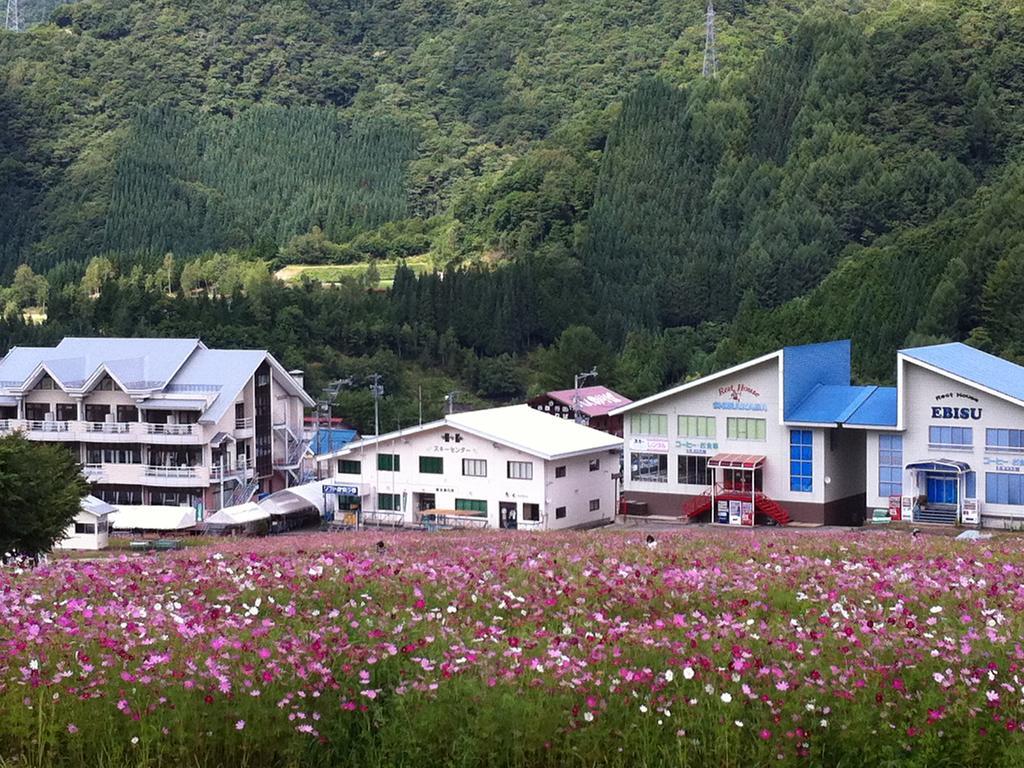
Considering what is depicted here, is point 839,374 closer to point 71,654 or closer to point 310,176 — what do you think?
point 71,654

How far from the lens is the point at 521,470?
155 ft

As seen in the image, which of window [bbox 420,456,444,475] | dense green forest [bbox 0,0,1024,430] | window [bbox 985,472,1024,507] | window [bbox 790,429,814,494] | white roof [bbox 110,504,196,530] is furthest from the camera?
dense green forest [bbox 0,0,1024,430]

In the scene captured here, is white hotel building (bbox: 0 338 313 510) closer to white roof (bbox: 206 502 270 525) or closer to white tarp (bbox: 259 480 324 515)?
white tarp (bbox: 259 480 324 515)

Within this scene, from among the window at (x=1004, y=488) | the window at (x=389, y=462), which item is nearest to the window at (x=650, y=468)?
the window at (x=389, y=462)

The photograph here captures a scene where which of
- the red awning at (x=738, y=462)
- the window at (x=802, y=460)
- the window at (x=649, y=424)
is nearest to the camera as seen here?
the window at (x=802, y=460)

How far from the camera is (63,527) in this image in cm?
2991

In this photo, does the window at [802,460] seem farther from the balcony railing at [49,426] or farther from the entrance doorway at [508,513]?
the balcony railing at [49,426]

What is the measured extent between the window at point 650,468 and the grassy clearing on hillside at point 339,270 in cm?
8455

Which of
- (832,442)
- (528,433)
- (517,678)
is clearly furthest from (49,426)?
(517,678)

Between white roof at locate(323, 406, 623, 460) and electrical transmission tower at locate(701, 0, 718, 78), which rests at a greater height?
electrical transmission tower at locate(701, 0, 718, 78)

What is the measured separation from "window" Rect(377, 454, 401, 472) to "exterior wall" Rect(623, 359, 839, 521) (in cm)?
715

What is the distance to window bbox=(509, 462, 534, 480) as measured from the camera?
47062 millimetres

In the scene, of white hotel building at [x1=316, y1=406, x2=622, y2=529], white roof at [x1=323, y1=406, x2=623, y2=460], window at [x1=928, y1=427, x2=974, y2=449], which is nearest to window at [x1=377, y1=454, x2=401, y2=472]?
white hotel building at [x1=316, y1=406, x2=622, y2=529]

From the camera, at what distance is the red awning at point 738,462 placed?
1735 inches
